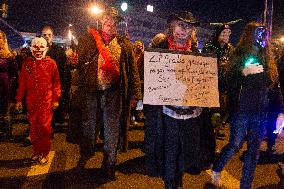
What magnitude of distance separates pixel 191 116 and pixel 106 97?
5.03 feet

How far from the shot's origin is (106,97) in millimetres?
5207

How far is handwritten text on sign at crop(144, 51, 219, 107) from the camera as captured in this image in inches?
153

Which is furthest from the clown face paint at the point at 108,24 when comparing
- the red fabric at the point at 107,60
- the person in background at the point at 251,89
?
the person in background at the point at 251,89

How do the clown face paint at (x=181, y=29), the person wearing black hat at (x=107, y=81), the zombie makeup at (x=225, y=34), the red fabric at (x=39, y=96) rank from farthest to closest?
1. the zombie makeup at (x=225, y=34)
2. the red fabric at (x=39, y=96)
3. the person wearing black hat at (x=107, y=81)
4. the clown face paint at (x=181, y=29)

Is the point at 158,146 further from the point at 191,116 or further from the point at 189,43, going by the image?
the point at 189,43

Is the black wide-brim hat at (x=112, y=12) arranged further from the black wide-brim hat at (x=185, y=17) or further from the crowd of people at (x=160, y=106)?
the black wide-brim hat at (x=185, y=17)

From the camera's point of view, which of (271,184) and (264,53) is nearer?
(264,53)

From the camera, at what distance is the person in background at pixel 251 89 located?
4648 millimetres

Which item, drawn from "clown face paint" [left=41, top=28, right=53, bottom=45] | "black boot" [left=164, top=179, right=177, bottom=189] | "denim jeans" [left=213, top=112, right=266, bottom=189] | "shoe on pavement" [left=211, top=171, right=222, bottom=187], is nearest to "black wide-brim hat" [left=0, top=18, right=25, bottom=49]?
"clown face paint" [left=41, top=28, right=53, bottom=45]

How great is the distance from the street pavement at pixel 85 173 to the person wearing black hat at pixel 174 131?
1016mm

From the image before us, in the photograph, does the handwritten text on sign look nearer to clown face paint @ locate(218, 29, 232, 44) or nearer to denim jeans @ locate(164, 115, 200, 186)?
denim jeans @ locate(164, 115, 200, 186)

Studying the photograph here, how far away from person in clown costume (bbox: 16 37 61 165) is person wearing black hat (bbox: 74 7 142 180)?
2.47 feet

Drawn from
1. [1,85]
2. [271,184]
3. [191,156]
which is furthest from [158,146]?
[1,85]

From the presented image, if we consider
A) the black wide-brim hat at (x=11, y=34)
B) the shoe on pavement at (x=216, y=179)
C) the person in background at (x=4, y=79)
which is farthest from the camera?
the black wide-brim hat at (x=11, y=34)
